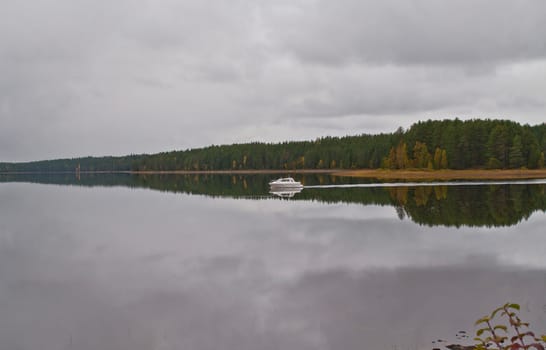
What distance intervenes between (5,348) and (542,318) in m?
17.4

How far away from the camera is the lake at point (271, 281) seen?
15328mm

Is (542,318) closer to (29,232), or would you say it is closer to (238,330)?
(238,330)

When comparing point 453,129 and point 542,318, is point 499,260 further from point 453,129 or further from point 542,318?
point 453,129

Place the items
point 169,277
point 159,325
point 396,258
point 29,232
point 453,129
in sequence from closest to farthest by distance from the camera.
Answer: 1. point 159,325
2. point 169,277
3. point 396,258
4. point 29,232
5. point 453,129

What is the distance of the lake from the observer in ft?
50.3

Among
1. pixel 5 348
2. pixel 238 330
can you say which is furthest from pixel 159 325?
pixel 5 348

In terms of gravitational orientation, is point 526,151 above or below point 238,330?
above

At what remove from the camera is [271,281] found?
2183 cm

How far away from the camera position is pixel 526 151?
442ft

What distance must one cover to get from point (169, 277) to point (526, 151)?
13674 cm

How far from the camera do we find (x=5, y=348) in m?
14.8

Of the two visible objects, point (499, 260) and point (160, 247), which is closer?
point (499, 260)

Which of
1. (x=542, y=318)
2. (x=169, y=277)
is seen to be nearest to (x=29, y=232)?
(x=169, y=277)

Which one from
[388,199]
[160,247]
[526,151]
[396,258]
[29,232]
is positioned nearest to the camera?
[396,258]
